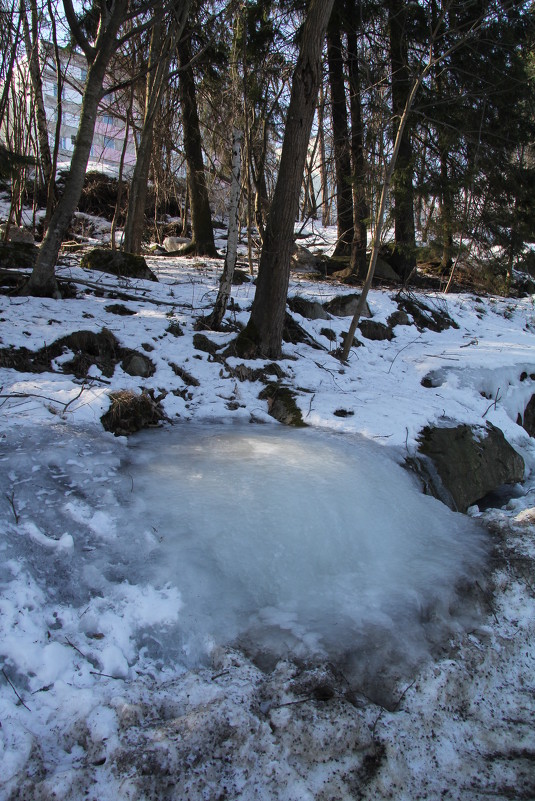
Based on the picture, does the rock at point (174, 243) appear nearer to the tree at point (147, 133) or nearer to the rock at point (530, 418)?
the tree at point (147, 133)

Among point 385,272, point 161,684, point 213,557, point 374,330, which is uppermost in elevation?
point 385,272

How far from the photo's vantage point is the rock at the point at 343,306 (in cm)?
905

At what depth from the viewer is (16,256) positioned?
7.75 m

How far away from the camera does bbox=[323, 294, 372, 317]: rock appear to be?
Result: 29.7 feet

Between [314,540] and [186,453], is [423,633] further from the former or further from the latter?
[186,453]

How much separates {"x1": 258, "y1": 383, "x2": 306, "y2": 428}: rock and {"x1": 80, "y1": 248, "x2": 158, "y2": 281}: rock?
405 centimetres

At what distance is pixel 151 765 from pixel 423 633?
166 cm

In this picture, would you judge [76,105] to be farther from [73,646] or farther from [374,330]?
[73,646]

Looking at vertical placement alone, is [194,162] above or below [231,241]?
above

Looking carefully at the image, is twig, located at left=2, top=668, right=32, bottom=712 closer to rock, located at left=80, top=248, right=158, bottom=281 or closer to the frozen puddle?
the frozen puddle

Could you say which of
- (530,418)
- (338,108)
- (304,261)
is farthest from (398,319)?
(338,108)

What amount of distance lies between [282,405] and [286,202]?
2578 mm

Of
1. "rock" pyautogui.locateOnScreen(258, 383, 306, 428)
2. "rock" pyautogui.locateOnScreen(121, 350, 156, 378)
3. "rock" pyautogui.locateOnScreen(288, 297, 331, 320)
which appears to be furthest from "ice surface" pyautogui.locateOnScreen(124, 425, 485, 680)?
"rock" pyautogui.locateOnScreen(288, 297, 331, 320)

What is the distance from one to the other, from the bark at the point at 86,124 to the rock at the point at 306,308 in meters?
3.73
